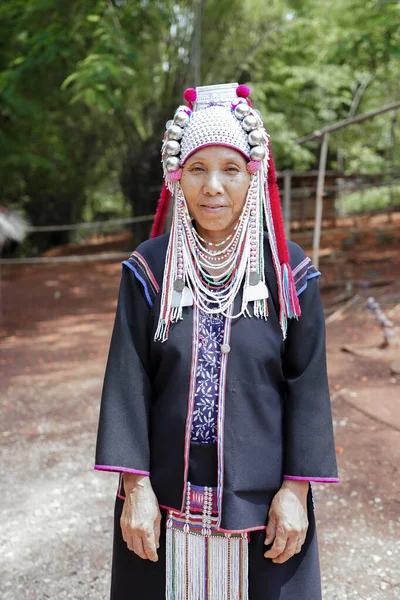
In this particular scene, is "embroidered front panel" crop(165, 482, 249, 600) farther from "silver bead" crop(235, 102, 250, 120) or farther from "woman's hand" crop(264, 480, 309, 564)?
"silver bead" crop(235, 102, 250, 120)

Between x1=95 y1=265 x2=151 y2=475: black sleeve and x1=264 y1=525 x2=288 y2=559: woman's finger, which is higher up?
x1=95 y1=265 x2=151 y2=475: black sleeve

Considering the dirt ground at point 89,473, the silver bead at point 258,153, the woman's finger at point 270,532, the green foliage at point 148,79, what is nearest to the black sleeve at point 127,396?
the woman's finger at point 270,532

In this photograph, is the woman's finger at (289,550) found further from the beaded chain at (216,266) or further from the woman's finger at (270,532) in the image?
the beaded chain at (216,266)

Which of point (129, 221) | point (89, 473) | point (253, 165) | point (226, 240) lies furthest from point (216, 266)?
point (129, 221)

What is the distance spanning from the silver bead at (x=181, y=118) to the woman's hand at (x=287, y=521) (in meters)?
1.03

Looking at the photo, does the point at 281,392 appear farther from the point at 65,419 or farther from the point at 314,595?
the point at 65,419

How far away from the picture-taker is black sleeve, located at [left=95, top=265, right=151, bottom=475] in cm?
153

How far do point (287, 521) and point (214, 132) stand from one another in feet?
3.46

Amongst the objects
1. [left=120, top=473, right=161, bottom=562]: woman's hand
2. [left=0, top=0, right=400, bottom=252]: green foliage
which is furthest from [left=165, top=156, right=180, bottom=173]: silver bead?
[left=0, top=0, right=400, bottom=252]: green foliage

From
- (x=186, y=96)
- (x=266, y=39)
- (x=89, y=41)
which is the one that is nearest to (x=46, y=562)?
(x=186, y=96)

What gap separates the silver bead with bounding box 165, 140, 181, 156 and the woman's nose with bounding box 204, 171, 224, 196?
12 cm

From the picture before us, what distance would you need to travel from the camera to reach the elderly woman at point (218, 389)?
1506mm

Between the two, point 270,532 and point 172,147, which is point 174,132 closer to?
point 172,147

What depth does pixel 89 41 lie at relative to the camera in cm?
805
